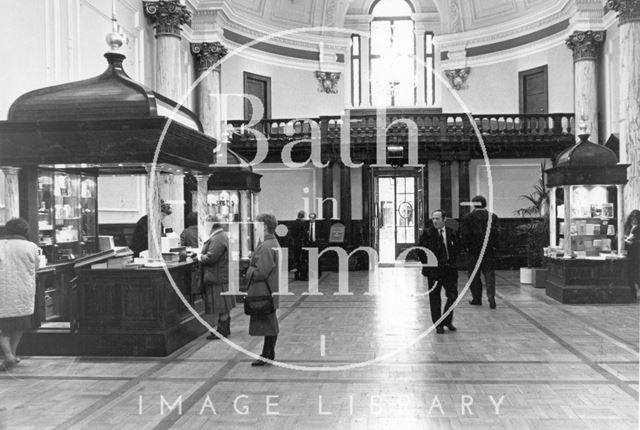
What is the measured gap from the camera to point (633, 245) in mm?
11836

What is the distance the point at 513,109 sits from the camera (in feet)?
68.2

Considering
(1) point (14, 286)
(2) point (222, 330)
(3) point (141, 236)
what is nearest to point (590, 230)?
(2) point (222, 330)

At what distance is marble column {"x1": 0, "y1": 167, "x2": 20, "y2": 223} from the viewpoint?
25.6 feet

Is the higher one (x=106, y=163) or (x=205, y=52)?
(x=205, y=52)

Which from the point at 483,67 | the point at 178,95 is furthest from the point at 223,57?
the point at 483,67

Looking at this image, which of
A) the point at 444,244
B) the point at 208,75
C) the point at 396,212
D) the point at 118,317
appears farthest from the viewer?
the point at 396,212

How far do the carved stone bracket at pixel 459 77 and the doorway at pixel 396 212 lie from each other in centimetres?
441

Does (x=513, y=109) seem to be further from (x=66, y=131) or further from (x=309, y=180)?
(x=66, y=131)

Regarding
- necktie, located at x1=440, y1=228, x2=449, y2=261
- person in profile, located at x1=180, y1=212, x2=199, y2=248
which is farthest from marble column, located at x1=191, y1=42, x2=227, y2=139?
necktie, located at x1=440, y1=228, x2=449, y2=261

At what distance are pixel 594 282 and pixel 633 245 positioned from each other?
4.53 ft

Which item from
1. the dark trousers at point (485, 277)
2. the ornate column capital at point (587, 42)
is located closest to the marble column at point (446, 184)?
the ornate column capital at point (587, 42)

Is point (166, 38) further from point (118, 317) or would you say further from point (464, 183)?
point (464, 183)

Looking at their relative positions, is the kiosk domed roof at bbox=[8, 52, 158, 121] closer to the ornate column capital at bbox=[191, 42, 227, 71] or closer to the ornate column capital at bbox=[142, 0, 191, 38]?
the ornate column capital at bbox=[142, 0, 191, 38]

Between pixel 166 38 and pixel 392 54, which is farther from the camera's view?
pixel 392 54
